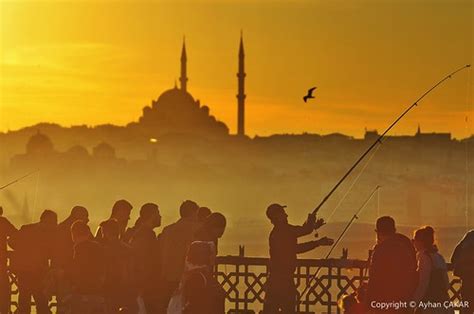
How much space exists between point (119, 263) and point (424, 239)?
2614 millimetres

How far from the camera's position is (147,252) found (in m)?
13.4

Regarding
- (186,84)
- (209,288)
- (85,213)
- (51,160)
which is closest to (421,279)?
(209,288)

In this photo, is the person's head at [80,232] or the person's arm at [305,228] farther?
the person's arm at [305,228]

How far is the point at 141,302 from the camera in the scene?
13188mm

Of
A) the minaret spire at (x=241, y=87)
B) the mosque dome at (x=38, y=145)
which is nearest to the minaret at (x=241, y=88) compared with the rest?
the minaret spire at (x=241, y=87)

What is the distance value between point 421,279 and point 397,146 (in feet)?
616

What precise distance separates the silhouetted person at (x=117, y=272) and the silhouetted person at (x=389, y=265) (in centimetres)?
229

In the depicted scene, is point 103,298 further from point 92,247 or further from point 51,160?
point 51,160

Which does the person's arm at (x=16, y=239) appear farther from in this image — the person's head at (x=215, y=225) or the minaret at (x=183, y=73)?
the minaret at (x=183, y=73)

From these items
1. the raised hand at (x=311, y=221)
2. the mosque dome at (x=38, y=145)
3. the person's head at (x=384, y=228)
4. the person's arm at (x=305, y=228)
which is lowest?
the person's head at (x=384, y=228)

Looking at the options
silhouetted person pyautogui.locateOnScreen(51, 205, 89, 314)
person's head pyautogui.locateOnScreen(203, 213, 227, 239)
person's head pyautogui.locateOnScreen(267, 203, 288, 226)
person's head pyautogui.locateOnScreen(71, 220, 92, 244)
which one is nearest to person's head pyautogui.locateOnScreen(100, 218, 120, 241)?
person's head pyautogui.locateOnScreen(71, 220, 92, 244)

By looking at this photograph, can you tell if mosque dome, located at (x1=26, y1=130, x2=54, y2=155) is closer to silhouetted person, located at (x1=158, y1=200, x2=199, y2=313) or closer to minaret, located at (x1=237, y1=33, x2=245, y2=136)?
minaret, located at (x1=237, y1=33, x2=245, y2=136)

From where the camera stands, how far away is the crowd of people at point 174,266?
11.5 meters

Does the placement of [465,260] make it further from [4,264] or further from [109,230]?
[4,264]
